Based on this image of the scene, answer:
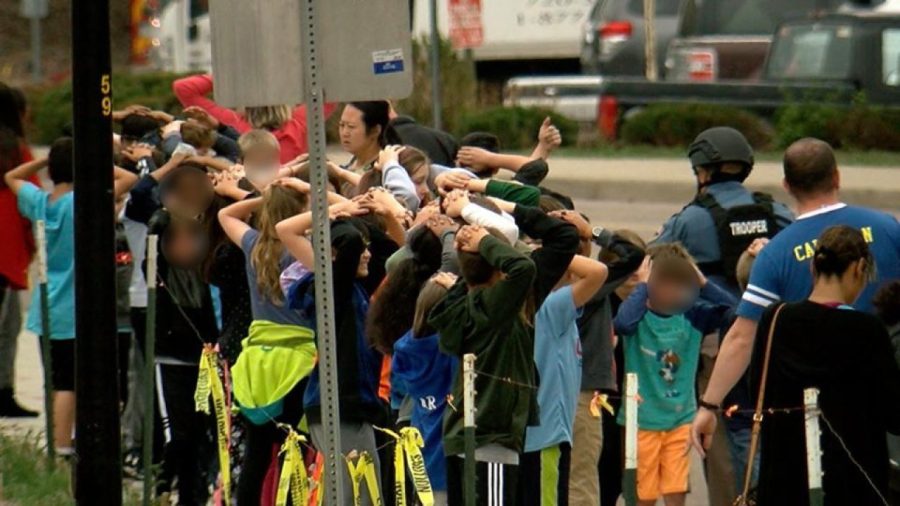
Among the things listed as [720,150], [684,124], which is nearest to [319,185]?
[720,150]

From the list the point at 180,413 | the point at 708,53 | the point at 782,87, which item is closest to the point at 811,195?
the point at 180,413

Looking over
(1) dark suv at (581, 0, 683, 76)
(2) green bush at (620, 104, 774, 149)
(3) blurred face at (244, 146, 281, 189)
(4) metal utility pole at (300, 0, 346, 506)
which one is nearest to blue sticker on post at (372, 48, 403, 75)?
(4) metal utility pole at (300, 0, 346, 506)

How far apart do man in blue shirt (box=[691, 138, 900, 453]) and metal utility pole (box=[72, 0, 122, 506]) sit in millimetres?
2296

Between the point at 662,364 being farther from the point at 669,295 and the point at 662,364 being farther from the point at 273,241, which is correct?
the point at 273,241

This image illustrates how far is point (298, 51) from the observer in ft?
21.6

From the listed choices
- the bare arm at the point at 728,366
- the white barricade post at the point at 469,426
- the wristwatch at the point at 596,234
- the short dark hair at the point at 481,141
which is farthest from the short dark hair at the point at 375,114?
the white barricade post at the point at 469,426

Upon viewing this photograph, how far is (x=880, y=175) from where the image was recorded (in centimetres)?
2077

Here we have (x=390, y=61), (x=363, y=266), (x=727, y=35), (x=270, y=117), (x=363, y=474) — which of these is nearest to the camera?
(x=390, y=61)

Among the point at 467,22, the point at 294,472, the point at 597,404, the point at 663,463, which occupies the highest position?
the point at 467,22

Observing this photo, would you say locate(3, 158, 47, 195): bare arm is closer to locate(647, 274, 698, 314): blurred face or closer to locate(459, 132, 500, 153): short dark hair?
locate(459, 132, 500, 153): short dark hair

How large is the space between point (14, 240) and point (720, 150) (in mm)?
4376

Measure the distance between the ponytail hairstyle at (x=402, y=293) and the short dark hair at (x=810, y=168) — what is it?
1407 mm

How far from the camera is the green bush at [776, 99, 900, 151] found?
2231cm

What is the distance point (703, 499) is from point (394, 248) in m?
2.73
